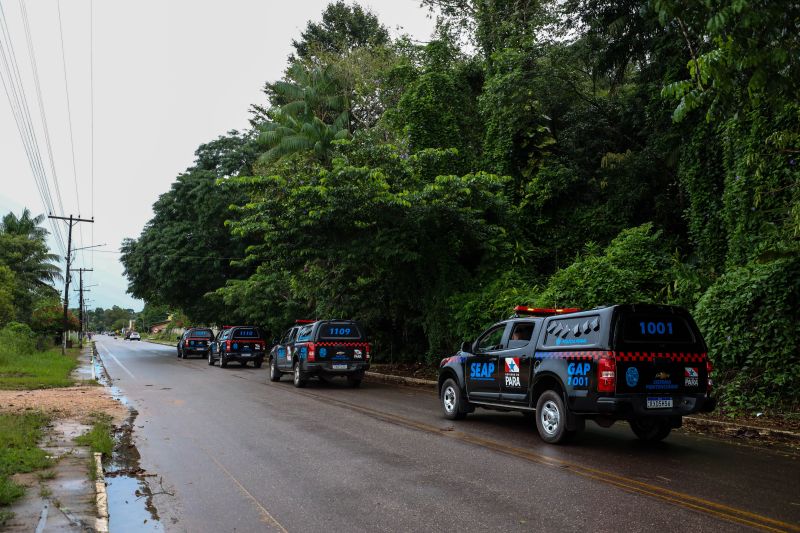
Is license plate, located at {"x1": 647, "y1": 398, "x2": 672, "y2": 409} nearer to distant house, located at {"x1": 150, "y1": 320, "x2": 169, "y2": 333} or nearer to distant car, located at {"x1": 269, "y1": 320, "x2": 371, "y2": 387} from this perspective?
distant car, located at {"x1": 269, "y1": 320, "x2": 371, "y2": 387}

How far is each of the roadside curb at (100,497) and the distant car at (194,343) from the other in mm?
31252

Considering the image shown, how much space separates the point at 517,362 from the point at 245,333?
2134cm

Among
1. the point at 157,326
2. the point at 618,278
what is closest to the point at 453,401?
the point at 618,278

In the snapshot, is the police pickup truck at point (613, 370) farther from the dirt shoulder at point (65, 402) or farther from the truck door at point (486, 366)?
the dirt shoulder at point (65, 402)

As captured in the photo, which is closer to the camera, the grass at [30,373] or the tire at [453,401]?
the tire at [453,401]

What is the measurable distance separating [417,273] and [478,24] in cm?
1219

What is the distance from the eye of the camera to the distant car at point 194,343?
3762 cm

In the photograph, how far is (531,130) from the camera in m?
22.8

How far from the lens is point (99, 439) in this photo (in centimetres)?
883

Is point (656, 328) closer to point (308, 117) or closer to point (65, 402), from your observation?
point (65, 402)

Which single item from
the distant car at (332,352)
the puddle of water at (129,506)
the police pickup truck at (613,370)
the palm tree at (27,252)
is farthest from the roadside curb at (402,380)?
the palm tree at (27,252)

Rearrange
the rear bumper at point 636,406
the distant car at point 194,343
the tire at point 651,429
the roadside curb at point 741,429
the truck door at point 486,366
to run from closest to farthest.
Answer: the rear bumper at point 636,406 < the tire at point 651,429 < the roadside curb at point 741,429 < the truck door at point 486,366 < the distant car at point 194,343

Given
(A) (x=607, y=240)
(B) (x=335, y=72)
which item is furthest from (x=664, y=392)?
(B) (x=335, y=72)

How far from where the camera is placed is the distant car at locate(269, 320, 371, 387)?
1775cm
